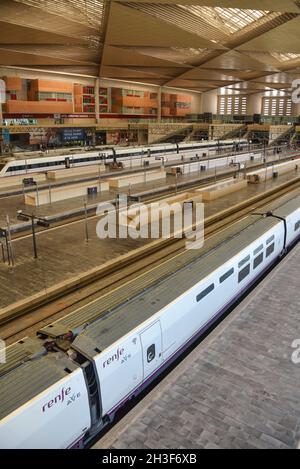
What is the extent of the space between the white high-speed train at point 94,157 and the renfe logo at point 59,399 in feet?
78.7

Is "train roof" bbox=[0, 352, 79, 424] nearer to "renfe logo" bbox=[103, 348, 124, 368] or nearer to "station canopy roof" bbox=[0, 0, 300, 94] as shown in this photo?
"renfe logo" bbox=[103, 348, 124, 368]

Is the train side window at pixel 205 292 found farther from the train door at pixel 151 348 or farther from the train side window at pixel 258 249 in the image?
the train side window at pixel 258 249

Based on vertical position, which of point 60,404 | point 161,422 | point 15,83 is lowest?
point 161,422

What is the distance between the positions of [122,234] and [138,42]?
26.0 m

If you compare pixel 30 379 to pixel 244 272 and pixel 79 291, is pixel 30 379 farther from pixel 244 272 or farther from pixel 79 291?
pixel 244 272

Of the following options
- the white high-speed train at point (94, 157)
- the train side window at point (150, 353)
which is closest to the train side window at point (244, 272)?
the train side window at point (150, 353)

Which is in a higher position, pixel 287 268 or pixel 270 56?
pixel 270 56

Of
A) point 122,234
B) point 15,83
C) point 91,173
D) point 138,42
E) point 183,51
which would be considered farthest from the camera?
point 15,83

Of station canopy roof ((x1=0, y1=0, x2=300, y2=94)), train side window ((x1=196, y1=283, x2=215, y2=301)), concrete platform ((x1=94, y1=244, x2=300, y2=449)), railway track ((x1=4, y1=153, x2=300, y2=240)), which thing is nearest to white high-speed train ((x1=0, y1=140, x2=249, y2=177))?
railway track ((x1=4, y1=153, x2=300, y2=240))

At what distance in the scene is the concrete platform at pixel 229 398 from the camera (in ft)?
19.5

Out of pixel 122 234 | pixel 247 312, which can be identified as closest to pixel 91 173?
pixel 122 234

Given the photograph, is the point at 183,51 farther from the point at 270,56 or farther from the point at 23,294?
the point at 23,294

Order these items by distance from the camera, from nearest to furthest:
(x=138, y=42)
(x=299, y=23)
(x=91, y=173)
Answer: (x=299, y=23)
(x=91, y=173)
(x=138, y=42)
